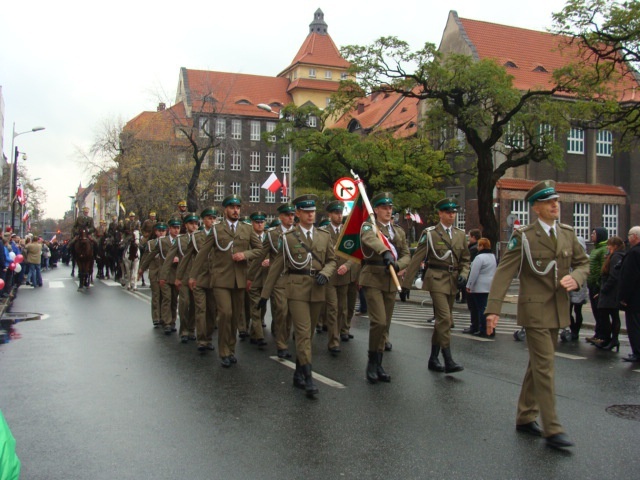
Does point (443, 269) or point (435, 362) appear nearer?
point (443, 269)

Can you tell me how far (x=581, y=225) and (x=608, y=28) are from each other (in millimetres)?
31022

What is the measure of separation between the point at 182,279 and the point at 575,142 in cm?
4486

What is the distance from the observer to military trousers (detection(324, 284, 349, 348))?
32.7ft

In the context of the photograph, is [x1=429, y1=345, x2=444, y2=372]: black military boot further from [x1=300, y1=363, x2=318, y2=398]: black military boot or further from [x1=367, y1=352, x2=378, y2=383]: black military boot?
[x1=300, y1=363, x2=318, y2=398]: black military boot

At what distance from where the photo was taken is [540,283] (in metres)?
5.72

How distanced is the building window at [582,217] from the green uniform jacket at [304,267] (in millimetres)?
43846

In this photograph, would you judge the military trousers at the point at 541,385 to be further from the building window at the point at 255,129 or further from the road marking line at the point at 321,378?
the building window at the point at 255,129

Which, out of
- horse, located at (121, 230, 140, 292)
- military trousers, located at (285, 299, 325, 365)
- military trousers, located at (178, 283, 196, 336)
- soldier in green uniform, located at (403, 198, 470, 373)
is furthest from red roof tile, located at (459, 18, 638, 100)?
military trousers, located at (285, 299, 325, 365)

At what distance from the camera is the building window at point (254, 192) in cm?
9151

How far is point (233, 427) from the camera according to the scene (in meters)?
5.83

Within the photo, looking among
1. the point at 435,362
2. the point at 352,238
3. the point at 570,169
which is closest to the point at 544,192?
the point at 352,238

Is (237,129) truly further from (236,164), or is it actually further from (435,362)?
(435,362)

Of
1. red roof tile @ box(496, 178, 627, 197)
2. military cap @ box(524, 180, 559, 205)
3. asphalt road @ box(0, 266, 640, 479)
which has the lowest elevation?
asphalt road @ box(0, 266, 640, 479)

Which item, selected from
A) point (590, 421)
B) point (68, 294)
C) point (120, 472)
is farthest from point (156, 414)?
point (68, 294)
